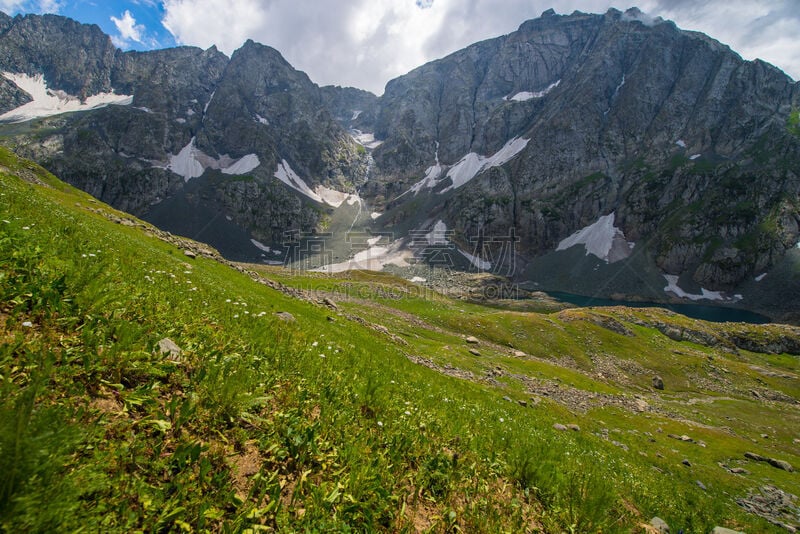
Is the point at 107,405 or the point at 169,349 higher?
the point at 169,349

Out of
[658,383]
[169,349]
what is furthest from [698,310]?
[169,349]

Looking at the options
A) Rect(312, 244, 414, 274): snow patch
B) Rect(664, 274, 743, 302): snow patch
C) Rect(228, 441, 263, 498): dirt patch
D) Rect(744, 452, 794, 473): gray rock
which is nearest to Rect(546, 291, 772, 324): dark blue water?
Rect(664, 274, 743, 302): snow patch

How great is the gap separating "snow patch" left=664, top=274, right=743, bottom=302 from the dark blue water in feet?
27.0

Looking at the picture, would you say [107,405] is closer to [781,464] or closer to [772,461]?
[781,464]

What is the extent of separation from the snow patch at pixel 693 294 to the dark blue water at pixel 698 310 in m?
8.22

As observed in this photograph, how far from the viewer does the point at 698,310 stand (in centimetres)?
14638

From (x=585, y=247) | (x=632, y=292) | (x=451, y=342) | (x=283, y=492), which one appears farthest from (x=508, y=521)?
(x=585, y=247)

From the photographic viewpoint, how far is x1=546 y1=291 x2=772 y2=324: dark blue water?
134625 millimetres

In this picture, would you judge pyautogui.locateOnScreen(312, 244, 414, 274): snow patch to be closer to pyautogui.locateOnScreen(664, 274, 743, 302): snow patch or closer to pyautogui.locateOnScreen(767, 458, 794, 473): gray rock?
pyautogui.locateOnScreen(664, 274, 743, 302): snow patch

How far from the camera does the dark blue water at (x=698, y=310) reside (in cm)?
13462

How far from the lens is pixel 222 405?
4109mm

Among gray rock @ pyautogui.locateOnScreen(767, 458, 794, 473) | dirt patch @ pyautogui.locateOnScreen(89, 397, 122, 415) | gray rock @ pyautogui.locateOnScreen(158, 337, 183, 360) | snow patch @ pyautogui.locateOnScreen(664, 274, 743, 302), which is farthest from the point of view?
snow patch @ pyautogui.locateOnScreen(664, 274, 743, 302)

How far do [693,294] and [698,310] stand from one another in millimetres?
23348

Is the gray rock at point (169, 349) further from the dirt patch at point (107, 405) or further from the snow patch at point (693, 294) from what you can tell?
the snow patch at point (693, 294)
